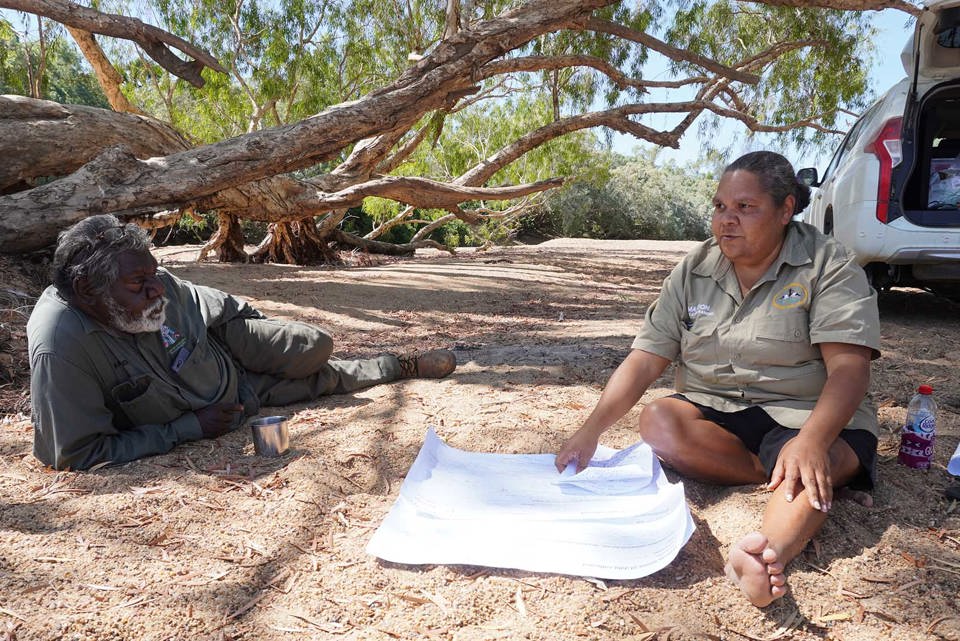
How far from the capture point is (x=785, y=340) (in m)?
2.17

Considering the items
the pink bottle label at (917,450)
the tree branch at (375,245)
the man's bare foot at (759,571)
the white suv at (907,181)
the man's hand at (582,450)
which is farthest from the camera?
the tree branch at (375,245)

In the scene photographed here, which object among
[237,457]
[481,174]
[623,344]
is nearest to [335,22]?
[481,174]

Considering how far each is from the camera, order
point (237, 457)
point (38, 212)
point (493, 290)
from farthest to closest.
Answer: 1. point (493, 290)
2. point (38, 212)
3. point (237, 457)

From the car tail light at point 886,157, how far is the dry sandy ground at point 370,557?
4.52ft

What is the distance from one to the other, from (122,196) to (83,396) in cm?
334

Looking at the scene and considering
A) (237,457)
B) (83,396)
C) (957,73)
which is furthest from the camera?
(957,73)

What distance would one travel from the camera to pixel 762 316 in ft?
7.25

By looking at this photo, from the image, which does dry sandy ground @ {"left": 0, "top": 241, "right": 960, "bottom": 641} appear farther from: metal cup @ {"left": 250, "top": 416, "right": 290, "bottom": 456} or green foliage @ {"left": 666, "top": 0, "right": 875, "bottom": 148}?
green foliage @ {"left": 666, "top": 0, "right": 875, "bottom": 148}

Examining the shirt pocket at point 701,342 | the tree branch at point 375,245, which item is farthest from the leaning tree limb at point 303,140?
the tree branch at point 375,245

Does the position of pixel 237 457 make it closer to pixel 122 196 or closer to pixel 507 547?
pixel 507 547

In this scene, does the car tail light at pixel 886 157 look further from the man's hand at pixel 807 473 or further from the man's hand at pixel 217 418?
the man's hand at pixel 217 418

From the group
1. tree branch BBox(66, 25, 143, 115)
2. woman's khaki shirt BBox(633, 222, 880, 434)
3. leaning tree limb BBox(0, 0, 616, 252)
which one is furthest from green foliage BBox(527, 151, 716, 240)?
woman's khaki shirt BBox(633, 222, 880, 434)

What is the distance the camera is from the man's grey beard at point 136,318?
257 centimetres

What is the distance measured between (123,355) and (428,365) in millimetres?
1627
